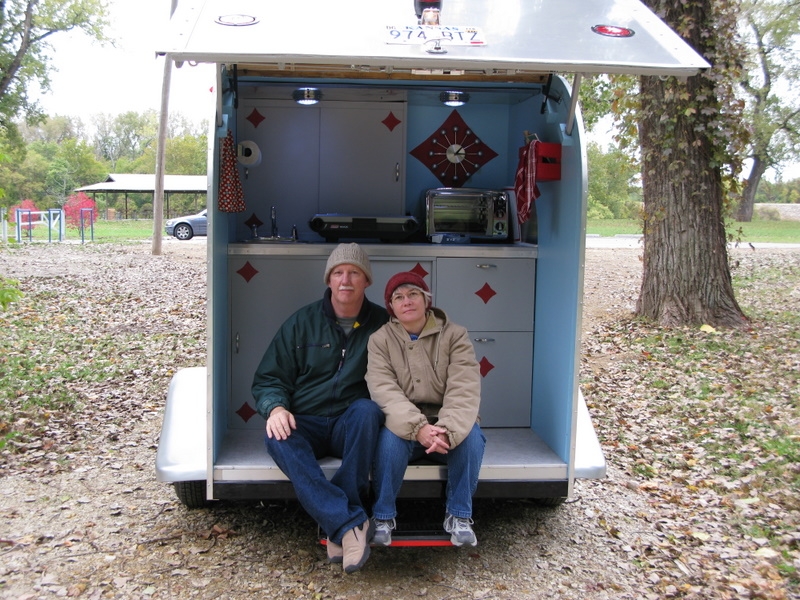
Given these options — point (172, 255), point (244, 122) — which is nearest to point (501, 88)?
point (244, 122)

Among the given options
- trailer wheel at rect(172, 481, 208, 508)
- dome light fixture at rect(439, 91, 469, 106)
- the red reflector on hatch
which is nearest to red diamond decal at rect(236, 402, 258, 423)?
trailer wheel at rect(172, 481, 208, 508)

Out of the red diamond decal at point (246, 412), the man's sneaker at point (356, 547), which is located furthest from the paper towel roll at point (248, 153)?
the man's sneaker at point (356, 547)

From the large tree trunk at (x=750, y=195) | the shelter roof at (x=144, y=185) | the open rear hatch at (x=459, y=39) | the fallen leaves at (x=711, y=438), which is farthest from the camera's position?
the shelter roof at (x=144, y=185)

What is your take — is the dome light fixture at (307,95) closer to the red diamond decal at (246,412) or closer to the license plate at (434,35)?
the license plate at (434,35)

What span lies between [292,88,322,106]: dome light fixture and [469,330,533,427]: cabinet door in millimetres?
1595

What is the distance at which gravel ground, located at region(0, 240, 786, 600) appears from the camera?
3.26 m

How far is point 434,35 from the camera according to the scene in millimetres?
3045

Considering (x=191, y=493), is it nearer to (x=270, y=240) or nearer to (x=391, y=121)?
(x=270, y=240)

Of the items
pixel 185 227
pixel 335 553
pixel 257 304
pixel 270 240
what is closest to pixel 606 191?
pixel 185 227

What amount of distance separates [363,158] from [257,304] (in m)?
1.18

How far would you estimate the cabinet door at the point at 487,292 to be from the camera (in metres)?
4.20

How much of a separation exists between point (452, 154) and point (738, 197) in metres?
5.50

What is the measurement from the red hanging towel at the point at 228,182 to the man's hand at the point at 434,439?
56.3 inches

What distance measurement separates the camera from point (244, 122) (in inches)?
177
